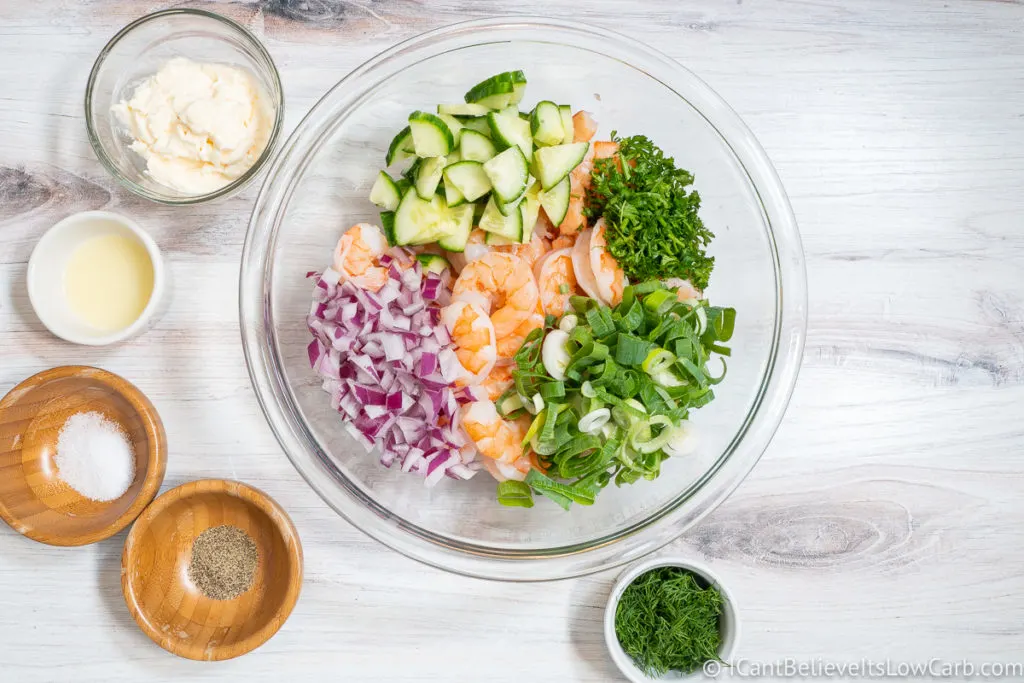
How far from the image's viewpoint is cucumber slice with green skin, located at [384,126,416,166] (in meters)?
1.70

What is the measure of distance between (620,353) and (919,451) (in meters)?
1.01

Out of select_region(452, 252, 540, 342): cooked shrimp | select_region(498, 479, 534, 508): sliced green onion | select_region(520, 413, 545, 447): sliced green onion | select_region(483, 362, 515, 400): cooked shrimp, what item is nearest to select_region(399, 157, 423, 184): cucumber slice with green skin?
select_region(452, 252, 540, 342): cooked shrimp

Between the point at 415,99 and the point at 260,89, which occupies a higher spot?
the point at 415,99

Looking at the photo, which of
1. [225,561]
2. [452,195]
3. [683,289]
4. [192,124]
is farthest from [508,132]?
[225,561]

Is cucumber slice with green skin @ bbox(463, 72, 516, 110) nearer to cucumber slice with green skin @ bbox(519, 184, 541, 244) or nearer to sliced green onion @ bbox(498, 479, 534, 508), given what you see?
cucumber slice with green skin @ bbox(519, 184, 541, 244)

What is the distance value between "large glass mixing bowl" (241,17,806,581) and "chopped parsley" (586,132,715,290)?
18 cm

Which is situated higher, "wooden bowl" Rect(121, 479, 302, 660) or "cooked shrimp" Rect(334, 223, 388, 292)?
"cooked shrimp" Rect(334, 223, 388, 292)

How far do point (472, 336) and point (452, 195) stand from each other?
1.03ft

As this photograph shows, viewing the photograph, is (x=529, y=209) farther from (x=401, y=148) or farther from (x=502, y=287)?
(x=401, y=148)

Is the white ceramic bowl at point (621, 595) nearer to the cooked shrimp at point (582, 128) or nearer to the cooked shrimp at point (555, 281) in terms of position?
the cooked shrimp at point (555, 281)

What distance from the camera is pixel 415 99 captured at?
1.87 metres

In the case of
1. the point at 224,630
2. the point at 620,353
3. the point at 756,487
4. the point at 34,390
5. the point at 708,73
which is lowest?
the point at 224,630

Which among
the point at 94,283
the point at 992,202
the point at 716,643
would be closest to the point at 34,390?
the point at 94,283

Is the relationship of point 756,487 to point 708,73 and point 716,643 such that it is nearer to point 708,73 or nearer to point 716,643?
point 716,643
